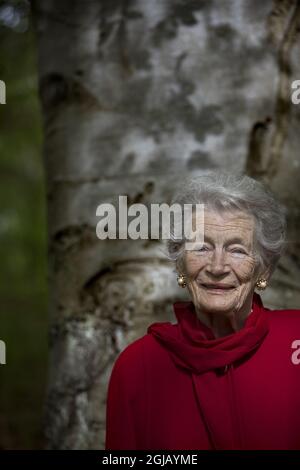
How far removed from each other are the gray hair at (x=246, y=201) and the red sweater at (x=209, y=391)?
0.60 feet

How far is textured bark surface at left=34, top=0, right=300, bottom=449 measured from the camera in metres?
2.51

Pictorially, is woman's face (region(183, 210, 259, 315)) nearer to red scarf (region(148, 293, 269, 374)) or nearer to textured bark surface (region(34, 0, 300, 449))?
red scarf (region(148, 293, 269, 374))

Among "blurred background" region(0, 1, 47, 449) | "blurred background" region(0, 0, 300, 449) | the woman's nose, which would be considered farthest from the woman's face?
"blurred background" region(0, 1, 47, 449)

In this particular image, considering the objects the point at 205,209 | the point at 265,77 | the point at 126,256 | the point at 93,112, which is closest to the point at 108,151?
the point at 93,112

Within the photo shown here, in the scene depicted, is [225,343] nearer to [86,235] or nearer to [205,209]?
[205,209]

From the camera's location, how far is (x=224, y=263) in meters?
1.88

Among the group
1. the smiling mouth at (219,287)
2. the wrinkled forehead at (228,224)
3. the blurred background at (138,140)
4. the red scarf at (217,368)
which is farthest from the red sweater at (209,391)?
the blurred background at (138,140)

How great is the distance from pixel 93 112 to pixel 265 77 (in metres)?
0.64

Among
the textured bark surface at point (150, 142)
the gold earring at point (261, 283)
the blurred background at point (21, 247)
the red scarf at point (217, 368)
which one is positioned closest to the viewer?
the red scarf at point (217, 368)

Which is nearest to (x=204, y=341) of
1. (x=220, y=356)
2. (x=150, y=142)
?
(x=220, y=356)

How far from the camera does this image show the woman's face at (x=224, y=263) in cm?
188

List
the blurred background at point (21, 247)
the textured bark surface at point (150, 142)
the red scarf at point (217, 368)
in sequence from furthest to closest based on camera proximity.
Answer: the blurred background at point (21, 247)
the textured bark surface at point (150, 142)
the red scarf at point (217, 368)

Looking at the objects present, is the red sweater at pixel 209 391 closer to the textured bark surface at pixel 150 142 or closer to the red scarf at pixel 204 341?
the red scarf at pixel 204 341
